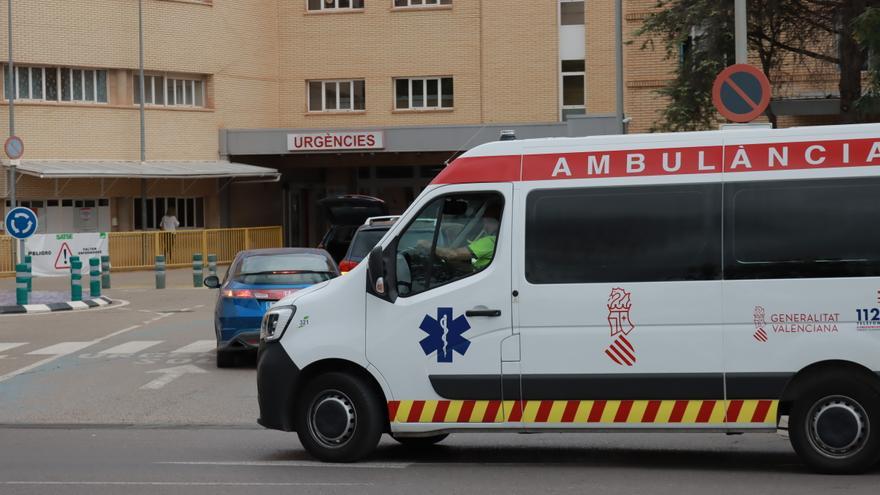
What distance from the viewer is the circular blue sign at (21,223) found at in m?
27.2

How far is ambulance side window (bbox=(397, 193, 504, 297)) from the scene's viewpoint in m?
9.36

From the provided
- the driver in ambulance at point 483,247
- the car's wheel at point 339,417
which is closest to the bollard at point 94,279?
the car's wheel at point 339,417

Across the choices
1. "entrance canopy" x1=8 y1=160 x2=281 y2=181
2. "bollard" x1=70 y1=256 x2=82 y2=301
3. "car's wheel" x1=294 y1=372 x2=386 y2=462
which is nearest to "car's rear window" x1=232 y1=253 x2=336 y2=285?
"car's wheel" x1=294 y1=372 x2=386 y2=462

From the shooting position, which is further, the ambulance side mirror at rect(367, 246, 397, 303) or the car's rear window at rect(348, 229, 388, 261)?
the car's rear window at rect(348, 229, 388, 261)

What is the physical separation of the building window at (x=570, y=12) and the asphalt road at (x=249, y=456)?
31.2 meters

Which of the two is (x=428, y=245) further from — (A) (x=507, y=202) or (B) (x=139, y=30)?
(B) (x=139, y=30)

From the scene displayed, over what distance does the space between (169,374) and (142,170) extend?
85.0 feet

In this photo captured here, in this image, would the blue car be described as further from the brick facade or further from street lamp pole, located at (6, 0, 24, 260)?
the brick facade

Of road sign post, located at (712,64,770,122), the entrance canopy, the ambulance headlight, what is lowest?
the ambulance headlight

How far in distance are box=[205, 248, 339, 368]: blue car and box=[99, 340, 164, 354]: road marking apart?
6.49ft

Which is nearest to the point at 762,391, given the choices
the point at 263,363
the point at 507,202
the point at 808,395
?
the point at 808,395

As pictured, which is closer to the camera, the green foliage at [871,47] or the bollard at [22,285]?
the green foliage at [871,47]

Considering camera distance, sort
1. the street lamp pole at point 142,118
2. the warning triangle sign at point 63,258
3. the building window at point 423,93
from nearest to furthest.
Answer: the warning triangle sign at point 63,258 < the street lamp pole at point 142,118 < the building window at point 423,93

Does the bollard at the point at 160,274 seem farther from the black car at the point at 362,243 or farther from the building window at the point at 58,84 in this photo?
the black car at the point at 362,243
